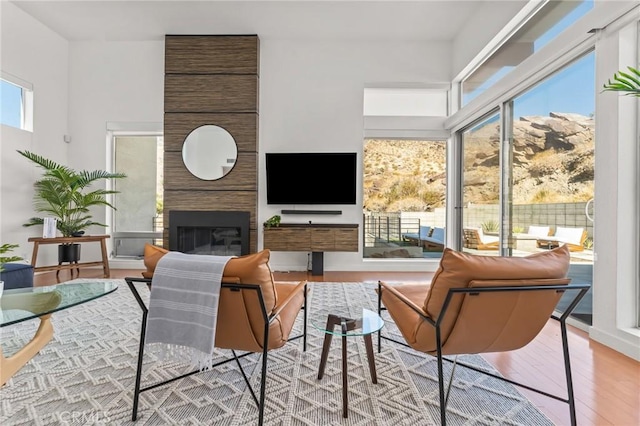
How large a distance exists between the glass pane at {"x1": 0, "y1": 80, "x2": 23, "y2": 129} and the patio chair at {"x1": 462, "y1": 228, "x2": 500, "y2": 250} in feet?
22.1

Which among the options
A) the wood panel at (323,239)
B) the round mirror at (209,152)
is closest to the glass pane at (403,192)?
the wood panel at (323,239)

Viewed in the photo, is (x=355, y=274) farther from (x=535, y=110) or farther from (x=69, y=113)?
(x=69, y=113)

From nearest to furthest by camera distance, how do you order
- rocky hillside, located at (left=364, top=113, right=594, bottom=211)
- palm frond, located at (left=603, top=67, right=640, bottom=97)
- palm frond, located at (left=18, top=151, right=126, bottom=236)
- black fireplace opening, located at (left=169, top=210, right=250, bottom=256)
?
palm frond, located at (left=603, top=67, right=640, bottom=97) → rocky hillside, located at (left=364, top=113, right=594, bottom=211) → palm frond, located at (left=18, top=151, right=126, bottom=236) → black fireplace opening, located at (left=169, top=210, right=250, bottom=256)

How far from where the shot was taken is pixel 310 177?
17.2 ft

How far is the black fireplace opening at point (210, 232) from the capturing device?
508cm

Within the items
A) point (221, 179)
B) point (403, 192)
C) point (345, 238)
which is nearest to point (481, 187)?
point (403, 192)

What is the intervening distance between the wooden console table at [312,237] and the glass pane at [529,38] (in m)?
2.74

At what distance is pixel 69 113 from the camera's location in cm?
546

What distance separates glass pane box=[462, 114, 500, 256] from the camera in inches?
165

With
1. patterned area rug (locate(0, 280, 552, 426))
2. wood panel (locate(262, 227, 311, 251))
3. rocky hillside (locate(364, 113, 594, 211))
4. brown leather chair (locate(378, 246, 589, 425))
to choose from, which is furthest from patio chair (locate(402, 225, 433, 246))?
brown leather chair (locate(378, 246, 589, 425))

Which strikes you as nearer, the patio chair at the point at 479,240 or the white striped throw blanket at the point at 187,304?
the white striped throw blanket at the point at 187,304

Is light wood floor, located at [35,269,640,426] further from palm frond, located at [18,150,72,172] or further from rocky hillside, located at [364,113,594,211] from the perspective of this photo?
palm frond, located at [18,150,72,172]

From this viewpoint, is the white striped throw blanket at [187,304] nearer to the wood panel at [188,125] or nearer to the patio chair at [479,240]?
the patio chair at [479,240]

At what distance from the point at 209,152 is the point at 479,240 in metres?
4.20
